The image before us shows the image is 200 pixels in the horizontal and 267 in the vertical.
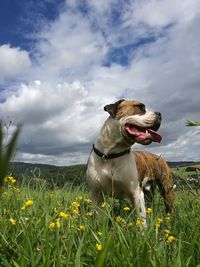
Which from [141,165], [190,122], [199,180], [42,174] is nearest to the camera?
[190,122]

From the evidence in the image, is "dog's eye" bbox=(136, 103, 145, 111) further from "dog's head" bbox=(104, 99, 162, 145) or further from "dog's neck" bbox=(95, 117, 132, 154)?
"dog's neck" bbox=(95, 117, 132, 154)

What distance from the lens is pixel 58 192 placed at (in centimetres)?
491

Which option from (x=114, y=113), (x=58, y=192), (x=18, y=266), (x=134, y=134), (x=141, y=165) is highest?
(x=114, y=113)

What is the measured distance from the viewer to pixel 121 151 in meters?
5.61

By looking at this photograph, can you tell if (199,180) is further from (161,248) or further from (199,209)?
(161,248)

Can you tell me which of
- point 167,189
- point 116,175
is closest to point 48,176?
point 116,175

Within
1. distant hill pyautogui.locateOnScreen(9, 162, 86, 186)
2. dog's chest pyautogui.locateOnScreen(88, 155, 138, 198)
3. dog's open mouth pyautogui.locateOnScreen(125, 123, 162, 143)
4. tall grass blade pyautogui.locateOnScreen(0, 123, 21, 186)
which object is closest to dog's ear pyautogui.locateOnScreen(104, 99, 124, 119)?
dog's open mouth pyautogui.locateOnScreen(125, 123, 162, 143)

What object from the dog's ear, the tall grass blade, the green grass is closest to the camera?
the tall grass blade

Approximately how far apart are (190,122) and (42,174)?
11.3ft

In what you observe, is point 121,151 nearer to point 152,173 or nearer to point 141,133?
point 141,133

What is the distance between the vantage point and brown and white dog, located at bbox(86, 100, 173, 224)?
541 centimetres

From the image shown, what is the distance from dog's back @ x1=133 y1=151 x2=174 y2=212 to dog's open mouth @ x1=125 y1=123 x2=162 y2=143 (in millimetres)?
557

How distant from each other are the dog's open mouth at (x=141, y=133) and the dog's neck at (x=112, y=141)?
160mm

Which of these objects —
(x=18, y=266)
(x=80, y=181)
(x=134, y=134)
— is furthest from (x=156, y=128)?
(x=18, y=266)
